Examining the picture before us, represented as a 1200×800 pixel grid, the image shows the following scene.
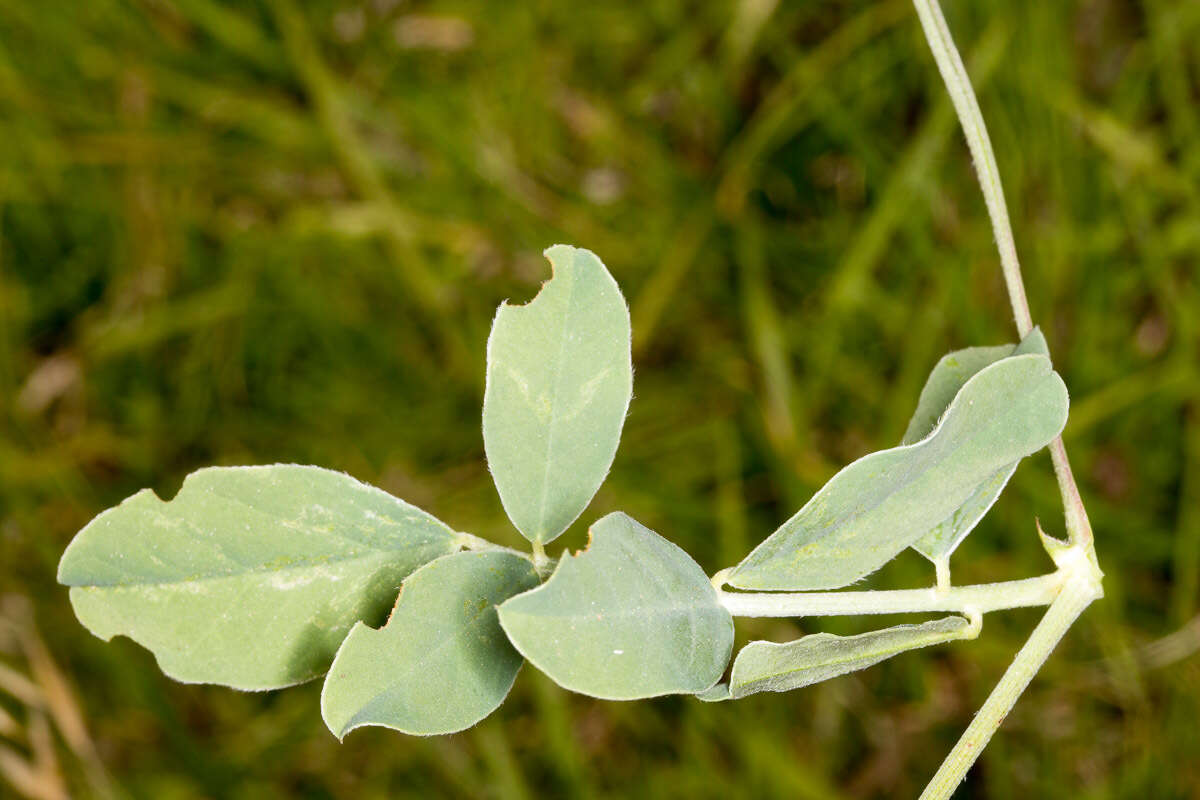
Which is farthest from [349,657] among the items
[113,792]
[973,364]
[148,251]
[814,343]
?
[148,251]

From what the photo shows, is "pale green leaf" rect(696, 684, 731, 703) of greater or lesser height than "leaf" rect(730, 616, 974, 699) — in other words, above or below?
below

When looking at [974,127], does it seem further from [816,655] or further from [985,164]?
[816,655]

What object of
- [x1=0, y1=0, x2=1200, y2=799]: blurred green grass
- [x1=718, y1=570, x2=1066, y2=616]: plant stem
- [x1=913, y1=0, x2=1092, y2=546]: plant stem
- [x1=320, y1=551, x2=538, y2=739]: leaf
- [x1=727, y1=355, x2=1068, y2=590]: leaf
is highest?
[x1=0, y1=0, x2=1200, y2=799]: blurred green grass

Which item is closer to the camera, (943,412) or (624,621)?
(624,621)

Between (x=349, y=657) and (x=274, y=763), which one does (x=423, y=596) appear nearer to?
(x=349, y=657)

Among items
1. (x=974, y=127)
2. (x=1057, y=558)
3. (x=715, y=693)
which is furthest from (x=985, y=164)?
(x=715, y=693)

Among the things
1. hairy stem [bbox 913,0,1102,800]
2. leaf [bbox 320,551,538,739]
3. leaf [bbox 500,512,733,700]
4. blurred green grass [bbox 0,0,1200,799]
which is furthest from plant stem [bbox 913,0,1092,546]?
blurred green grass [bbox 0,0,1200,799]

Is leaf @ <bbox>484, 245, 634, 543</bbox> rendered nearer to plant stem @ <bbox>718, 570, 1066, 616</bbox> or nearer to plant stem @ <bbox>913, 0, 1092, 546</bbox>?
plant stem @ <bbox>718, 570, 1066, 616</bbox>
